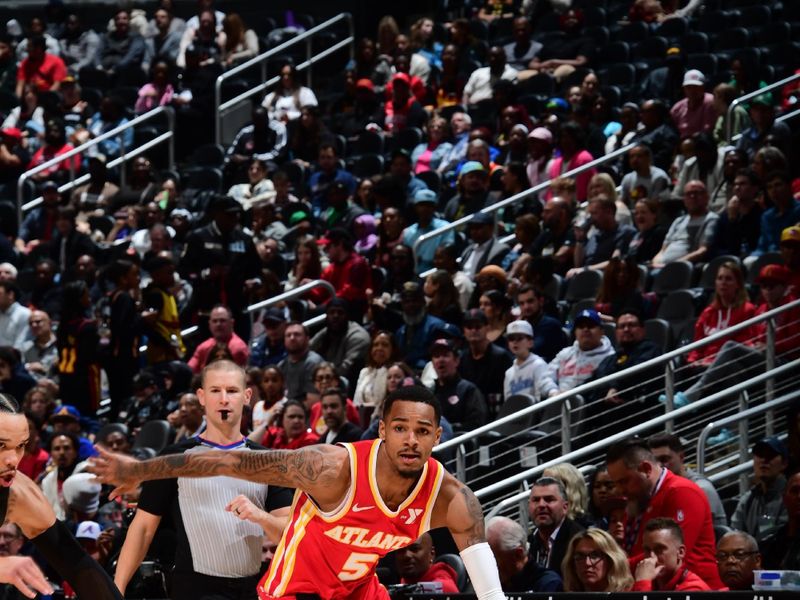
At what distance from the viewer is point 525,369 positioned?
12.3 m

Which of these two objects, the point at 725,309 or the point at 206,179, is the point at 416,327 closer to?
the point at 725,309

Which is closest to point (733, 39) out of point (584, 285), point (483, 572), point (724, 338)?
point (584, 285)

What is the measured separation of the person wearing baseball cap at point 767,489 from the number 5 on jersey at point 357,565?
3827mm

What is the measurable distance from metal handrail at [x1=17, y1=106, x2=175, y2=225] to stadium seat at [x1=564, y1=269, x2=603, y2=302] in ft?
25.1

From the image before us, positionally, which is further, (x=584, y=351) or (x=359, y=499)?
(x=584, y=351)

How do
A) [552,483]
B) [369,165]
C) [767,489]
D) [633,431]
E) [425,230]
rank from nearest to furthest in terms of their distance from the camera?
[552,483] → [767,489] → [633,431] → [425,230] → [369,165]

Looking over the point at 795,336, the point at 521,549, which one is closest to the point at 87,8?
the point at 795,336

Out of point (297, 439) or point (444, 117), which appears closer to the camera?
point (297, 439)

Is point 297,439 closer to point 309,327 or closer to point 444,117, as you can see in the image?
point 309,327

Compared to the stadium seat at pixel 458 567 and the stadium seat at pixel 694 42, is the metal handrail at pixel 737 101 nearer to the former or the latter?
the stadium seat at pixel 694 42

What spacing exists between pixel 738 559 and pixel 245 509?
314cm

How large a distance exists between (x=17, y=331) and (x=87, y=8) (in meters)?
9.79

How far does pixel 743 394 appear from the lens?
36.6 feet

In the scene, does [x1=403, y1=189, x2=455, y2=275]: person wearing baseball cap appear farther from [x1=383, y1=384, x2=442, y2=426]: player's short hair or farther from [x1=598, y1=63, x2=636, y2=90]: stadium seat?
[x1=383, y1=384, x2=442, y2=426]: player's short hair
